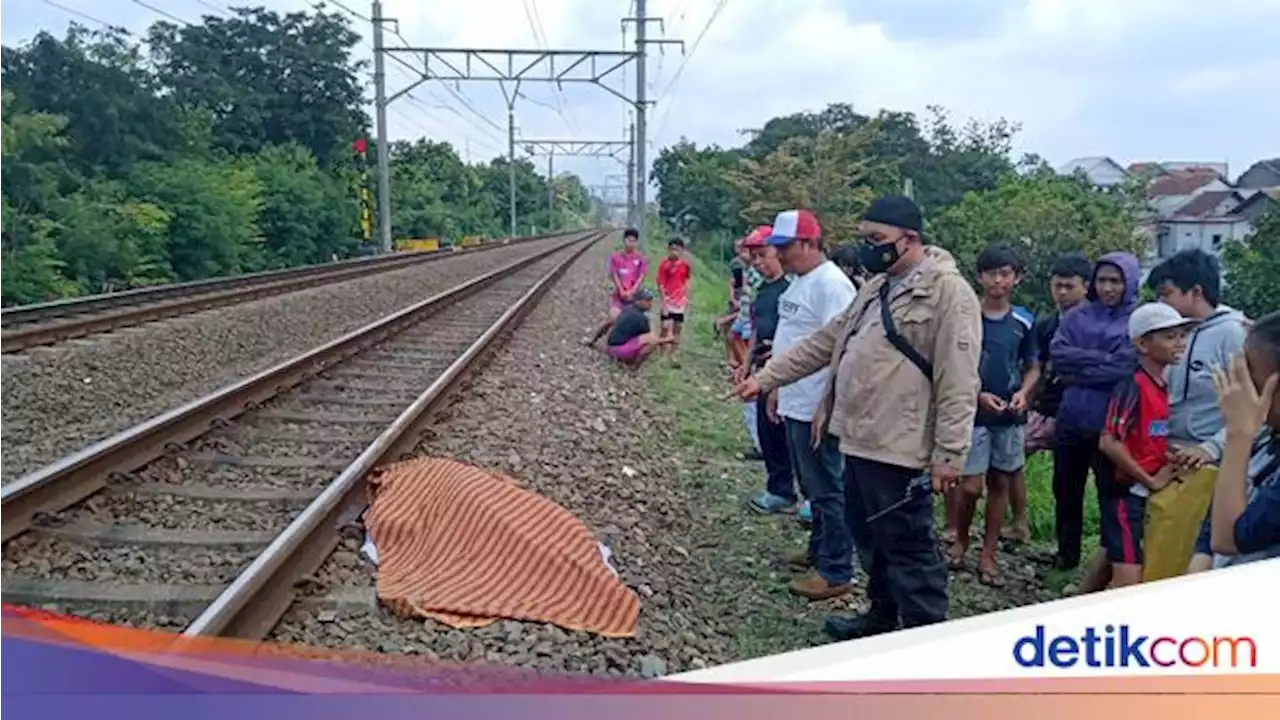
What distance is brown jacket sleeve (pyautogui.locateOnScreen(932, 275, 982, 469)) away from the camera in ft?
11.9

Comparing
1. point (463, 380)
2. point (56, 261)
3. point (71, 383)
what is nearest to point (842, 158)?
point (56, 261)

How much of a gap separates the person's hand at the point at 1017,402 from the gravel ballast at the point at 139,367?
16.9 ft

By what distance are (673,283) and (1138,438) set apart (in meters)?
7.87

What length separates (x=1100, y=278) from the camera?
4.83 m

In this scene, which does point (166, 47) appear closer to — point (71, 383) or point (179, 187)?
point (179, 187)

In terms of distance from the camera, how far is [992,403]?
5.08m

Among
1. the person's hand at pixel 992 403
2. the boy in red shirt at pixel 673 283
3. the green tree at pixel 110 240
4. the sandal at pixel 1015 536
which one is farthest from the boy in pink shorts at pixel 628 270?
the green tree at pixel 110 240

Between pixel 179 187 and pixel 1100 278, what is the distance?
24.2 meters

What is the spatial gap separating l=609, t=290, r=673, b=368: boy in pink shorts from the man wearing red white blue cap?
20.6 ft

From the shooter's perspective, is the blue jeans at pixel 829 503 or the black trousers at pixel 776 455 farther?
the black trousers at pixel 776 455

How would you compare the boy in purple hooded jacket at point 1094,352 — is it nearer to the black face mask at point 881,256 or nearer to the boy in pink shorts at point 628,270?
the black face mask at point 881,256

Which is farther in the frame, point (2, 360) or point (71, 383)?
point (2, 360)

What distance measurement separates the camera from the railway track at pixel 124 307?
430 inches

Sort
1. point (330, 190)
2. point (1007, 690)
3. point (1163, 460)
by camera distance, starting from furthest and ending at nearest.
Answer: point (330, 190) < point (1163, 460) < point (1007, 690)
